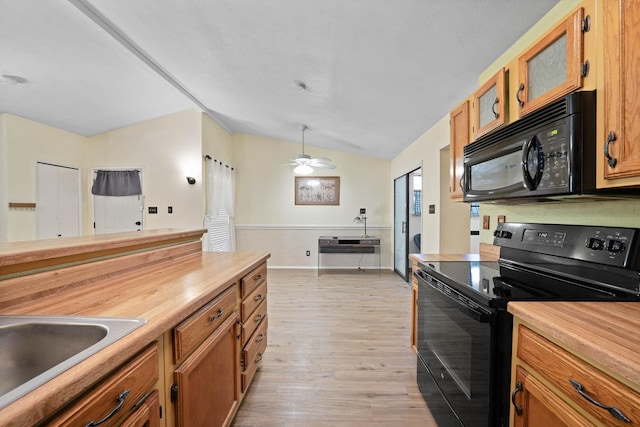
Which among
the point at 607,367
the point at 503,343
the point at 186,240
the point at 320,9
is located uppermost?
the point at 320,9

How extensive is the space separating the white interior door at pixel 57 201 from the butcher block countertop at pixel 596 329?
18.8ft

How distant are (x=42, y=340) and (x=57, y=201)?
475cm

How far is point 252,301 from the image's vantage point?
71.0 inches

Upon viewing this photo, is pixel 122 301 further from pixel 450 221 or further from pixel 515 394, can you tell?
pixel 450 221

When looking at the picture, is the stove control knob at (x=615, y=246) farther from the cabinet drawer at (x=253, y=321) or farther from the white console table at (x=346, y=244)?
the white console table at (x=346, y=244)

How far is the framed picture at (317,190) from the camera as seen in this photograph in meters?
5.64

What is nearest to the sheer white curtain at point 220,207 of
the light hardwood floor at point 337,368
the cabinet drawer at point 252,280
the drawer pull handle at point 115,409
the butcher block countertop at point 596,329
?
the light hardwood floor at point 337,368

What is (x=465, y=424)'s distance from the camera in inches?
47.9

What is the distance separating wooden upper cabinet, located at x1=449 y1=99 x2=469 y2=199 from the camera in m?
1.99

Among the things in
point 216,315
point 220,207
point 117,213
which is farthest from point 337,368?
point 117,213

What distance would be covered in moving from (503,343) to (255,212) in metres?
5.08

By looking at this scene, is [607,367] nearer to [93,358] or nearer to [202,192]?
[93,358]

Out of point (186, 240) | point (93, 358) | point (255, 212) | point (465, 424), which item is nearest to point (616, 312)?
point (465, 424)

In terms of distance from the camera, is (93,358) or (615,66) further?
(615,66)
